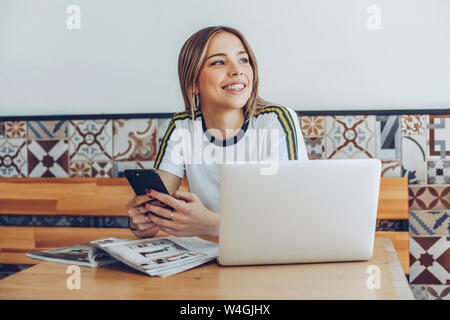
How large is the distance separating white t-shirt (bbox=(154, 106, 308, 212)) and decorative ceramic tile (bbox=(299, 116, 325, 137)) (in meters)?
0.25

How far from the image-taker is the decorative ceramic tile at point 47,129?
1.80 m

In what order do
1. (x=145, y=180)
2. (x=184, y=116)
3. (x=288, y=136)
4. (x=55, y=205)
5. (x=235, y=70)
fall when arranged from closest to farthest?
(x=145, y=180), (x=288, y=136), (x=235, y=70), (x=184, y=116), (x=55, y=205)

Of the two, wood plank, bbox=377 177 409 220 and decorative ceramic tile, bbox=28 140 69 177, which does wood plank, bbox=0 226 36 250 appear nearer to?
decorative ceramic tile, bbox=28 140 69 177

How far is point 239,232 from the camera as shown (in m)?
0.76

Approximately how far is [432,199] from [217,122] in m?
0.97

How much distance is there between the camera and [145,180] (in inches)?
36.7

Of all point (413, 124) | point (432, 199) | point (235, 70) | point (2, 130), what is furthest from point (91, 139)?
point (432, 199)

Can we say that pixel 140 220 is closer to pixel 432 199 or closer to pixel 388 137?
pixel 388 137

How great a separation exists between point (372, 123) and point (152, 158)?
3.23 ft

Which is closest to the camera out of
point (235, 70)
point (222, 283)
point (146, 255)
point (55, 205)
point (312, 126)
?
point (222, 283)

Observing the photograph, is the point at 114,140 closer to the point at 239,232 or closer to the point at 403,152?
the point at 239,232

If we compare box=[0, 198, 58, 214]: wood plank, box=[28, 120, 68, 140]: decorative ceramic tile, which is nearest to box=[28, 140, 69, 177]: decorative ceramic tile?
box=[28, 120, 68, 140]: decorative ceramic tile

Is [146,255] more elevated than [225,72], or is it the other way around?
[225,72]
